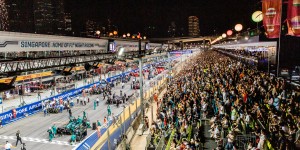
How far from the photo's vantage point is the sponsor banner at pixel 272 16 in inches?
363

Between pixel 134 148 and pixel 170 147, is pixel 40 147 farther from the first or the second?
pixel 170 147

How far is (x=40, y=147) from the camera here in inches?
629

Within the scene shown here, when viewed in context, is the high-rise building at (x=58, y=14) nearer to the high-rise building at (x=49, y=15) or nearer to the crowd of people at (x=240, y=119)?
the high-rise building at (x=49, y=15)

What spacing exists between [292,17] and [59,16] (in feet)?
541

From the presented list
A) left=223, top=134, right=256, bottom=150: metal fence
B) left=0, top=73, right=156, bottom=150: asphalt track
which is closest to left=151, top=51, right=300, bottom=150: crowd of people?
left=223, top=134, right=256, bottom=150: metal fence

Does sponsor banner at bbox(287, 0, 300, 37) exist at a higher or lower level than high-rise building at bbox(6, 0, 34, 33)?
lower

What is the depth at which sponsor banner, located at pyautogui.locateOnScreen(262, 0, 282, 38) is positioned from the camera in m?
9.21

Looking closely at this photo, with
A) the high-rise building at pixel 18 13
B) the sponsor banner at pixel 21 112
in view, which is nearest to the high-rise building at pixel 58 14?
the high-rise building at pixel 18 13

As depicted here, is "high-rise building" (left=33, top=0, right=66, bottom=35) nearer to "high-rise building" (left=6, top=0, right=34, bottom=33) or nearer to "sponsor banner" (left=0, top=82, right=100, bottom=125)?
"high-rise building" (left=6, top=0, right=34, bottom=33)

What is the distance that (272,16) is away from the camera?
31.2ft

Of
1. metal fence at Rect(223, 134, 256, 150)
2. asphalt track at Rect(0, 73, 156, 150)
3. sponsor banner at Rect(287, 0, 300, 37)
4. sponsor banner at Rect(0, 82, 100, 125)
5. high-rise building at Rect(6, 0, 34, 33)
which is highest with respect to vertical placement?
high-rise building at Rect(6, 0, 34, 33)

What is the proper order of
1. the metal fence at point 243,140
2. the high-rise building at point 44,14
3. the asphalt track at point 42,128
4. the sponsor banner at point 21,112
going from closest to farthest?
the metal fence at point 243,140
the asphalt track at point 42,128
the sponsor banner at point 21,112
the high-rise building at point 44,14

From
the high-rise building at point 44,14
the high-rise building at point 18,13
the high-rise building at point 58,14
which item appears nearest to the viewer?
the high-rise building at point 18,13

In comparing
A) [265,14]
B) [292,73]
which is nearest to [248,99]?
[292,73]
